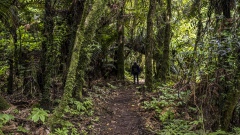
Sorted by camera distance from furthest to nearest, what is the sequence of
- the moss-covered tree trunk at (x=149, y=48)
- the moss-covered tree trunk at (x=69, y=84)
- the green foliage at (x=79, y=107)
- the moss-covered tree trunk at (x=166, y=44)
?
the moss-covered tree trunk at (x=166, y=44), the moss-covered tree trunk at (x=149, y=48), the green foliage at (x=79, y=107), the moss-covered tree trunk at (x=69, y=84)

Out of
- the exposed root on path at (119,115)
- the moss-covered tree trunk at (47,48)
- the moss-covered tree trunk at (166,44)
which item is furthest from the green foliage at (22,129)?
the moss-covered tree trunk at (166,44)

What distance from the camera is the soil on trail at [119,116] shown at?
7.49 meters

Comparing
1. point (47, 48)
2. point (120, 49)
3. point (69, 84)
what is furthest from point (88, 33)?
point (120, 49)

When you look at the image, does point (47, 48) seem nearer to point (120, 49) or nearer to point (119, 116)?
point (119, 116)

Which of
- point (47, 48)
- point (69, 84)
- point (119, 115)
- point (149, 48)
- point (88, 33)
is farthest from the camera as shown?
point (149, 48)

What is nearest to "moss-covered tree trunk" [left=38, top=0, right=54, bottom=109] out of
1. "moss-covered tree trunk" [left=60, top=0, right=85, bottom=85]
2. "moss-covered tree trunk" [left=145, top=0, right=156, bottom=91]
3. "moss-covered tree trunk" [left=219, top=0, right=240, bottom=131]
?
"moss-covered tree trunk" [left=60, top=0, right=85, bottom=85]

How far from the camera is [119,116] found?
29.4 feet

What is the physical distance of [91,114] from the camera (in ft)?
27.6

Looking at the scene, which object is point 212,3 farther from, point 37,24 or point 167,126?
point 37,24

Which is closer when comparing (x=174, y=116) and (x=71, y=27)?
(x=174, y=116)

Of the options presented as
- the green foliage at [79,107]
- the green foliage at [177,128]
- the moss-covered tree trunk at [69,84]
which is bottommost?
the green foliage at [177,128]

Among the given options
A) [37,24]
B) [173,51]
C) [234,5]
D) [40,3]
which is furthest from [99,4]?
[173,51]

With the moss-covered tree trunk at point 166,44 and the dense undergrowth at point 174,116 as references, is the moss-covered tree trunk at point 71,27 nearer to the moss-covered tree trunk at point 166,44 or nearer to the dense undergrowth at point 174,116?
the dense undergrowth at point 174,116

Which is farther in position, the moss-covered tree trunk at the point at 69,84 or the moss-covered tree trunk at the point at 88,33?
the moss-covered tree trunk at the point at 88,33
